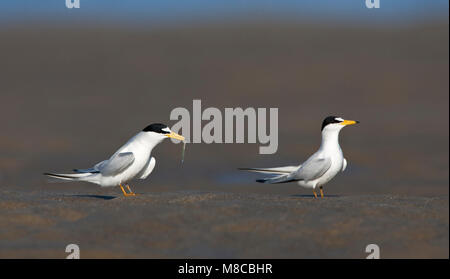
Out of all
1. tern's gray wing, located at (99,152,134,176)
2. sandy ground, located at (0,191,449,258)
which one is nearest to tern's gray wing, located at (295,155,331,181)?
sandy ground, located at (0,191,449,258)

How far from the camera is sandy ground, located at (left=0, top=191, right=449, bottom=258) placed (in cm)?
682

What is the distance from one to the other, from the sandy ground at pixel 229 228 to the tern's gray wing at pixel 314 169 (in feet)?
2.83

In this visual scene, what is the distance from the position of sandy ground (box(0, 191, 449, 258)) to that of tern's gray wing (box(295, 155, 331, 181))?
33.9 inches

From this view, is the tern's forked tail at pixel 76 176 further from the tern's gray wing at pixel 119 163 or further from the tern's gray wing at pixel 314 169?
the tern's gray wing at pixel 314 169

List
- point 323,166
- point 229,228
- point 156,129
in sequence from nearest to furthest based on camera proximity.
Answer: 1. point 229,228
2. point 323,166
3. point 156,129

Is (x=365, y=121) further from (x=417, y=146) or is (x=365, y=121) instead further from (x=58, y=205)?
(x=58, y=205)

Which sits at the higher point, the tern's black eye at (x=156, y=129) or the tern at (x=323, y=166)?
the tern's black eye at (x=156, y=129)

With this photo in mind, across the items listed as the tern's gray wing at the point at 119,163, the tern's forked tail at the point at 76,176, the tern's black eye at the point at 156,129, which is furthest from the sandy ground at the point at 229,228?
the tern's black eye at the point at 156,129

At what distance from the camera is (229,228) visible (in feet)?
23.9

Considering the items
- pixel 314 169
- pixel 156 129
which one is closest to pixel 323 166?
pixel 314 169

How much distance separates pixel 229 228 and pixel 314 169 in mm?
2323

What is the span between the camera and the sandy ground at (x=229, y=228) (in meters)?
6.82

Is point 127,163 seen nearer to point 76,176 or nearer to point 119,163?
point 119,163

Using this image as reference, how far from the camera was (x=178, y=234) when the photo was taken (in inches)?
285
